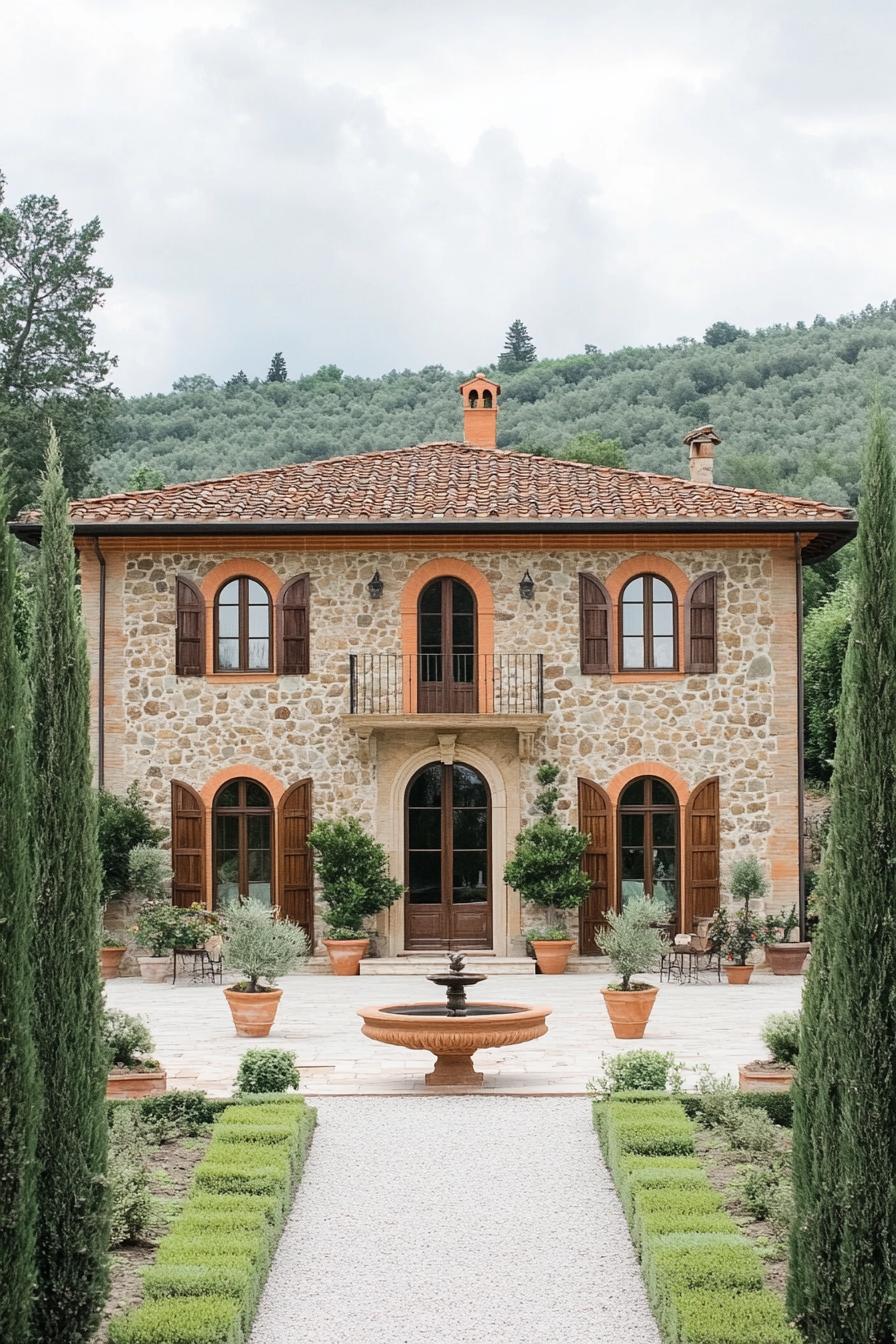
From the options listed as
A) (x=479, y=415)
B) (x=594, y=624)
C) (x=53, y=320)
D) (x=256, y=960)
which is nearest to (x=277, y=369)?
(x=53, y=320)

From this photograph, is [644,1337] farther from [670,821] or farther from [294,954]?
[670,821]

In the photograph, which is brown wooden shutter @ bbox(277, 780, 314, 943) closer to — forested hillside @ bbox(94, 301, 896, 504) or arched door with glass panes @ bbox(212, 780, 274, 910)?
arched door with glass panes @ bbox(212, 780, 274, 910)

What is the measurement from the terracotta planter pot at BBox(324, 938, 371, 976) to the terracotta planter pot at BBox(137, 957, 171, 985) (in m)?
2.04

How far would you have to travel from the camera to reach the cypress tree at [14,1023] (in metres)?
5.72

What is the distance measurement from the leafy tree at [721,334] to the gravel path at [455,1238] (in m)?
50.9

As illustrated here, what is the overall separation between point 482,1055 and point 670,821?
812 cm

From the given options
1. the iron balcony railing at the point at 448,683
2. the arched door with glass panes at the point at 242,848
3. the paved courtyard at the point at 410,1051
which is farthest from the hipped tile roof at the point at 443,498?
the paved courtyard at the point at 410,1051

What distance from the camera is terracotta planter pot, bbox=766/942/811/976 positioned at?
21188 mm

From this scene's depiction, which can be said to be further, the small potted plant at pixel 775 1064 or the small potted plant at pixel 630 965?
the small potted plant at pixel 630 965

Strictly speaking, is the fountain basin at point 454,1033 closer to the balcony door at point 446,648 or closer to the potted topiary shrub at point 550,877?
the potted topiary shrub at point 550,877

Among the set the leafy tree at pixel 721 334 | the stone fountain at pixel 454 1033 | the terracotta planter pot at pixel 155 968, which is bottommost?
the terracotta planter pot at pixel 155 968

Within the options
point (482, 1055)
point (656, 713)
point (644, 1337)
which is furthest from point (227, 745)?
point (644, 1337)

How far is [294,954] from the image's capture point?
602 inches

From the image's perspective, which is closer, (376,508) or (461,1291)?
(461,1291)
